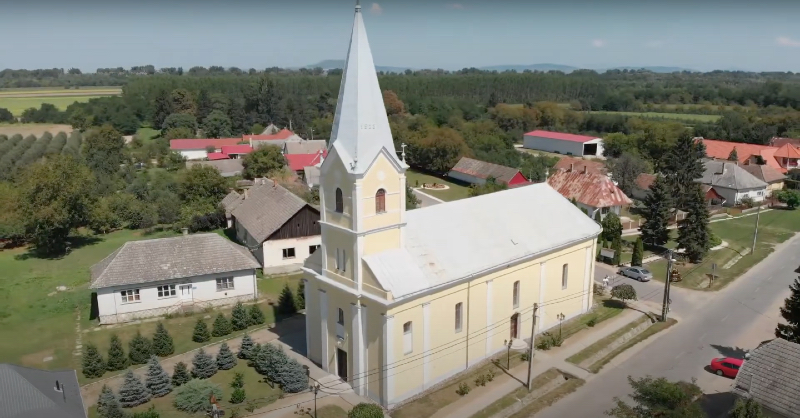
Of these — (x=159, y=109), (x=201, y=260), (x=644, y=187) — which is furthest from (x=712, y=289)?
(x=159, y=109)

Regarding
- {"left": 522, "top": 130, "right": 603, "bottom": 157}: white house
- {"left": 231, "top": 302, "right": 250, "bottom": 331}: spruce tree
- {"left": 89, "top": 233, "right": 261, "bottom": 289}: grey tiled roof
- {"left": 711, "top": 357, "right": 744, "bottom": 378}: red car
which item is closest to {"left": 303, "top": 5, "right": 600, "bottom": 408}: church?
{"left": 231, "top": 302, "right": 250, "bottom": 331}: spruce tree

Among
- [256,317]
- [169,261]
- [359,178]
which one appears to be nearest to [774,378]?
[359,178]

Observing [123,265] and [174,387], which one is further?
[123,265]

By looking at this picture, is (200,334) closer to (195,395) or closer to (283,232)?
(195,395)

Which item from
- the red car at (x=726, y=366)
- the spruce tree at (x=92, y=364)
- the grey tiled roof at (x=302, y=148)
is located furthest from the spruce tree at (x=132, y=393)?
the grey tiled roof at (x=302, y=148)

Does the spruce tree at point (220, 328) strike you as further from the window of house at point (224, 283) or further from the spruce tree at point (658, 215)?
the spruce tree at point (658, 215)

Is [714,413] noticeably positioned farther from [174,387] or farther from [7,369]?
[7,369]

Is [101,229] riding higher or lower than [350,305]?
lower
